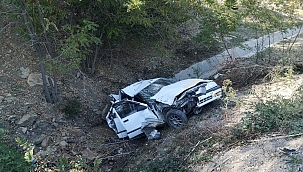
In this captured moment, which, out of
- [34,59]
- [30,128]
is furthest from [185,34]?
[30,128]

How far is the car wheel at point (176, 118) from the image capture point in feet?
27.6

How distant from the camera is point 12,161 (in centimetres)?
694

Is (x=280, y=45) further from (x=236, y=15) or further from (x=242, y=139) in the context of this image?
(x=242, y=139)

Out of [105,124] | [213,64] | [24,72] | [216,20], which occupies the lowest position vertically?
[105,124]

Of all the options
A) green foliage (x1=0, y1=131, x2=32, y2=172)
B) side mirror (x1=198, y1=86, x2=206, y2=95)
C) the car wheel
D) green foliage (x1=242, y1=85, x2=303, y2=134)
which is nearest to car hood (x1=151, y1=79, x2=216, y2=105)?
side mirror (x1=198, y1=86, x2=206, y2=95)

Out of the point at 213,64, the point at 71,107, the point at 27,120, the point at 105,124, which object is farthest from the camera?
the point at 213,64

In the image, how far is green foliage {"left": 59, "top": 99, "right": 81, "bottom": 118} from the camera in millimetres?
9711

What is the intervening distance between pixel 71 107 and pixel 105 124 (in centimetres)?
116

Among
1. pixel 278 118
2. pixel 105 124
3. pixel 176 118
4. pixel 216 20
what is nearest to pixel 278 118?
pixel 278 118

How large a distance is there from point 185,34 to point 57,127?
30.4 ft

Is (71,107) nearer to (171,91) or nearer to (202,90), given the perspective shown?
(171,91)

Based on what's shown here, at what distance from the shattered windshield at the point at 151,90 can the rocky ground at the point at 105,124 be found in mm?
1089

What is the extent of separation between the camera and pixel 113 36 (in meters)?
11.5

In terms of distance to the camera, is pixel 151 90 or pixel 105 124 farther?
pixel 105 124
